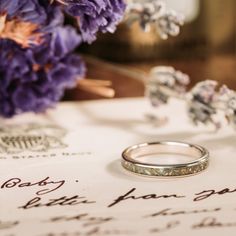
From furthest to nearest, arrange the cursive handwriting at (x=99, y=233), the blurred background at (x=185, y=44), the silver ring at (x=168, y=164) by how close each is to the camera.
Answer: the blurred background at (x=185, y=44) < the silver ring at (x=168, y=164) < the cursive handwriting at (x=99, y=233)

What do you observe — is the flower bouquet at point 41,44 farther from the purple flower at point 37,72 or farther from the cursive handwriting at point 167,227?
the cursive handwriting at point 167,227

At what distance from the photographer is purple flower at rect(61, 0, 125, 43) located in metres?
0.55

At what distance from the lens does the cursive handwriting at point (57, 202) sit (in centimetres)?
46

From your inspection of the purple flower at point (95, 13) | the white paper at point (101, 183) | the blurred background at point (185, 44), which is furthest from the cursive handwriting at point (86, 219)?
the blurred background at point (185, 44)

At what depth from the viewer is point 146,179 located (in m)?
0.51

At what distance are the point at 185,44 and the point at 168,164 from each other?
2.35 feet

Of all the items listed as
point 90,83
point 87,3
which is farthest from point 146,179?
point 90,83

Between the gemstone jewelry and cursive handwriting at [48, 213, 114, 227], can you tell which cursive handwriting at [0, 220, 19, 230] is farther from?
the gemstone jewelry

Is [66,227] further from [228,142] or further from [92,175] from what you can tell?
[228,142]

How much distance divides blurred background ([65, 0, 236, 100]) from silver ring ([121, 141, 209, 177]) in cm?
52

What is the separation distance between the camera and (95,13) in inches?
21.7

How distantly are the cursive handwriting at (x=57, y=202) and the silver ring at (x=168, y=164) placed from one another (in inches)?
2.7

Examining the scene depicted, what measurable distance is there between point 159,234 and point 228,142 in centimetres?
24

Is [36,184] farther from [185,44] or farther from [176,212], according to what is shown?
[185,44]
